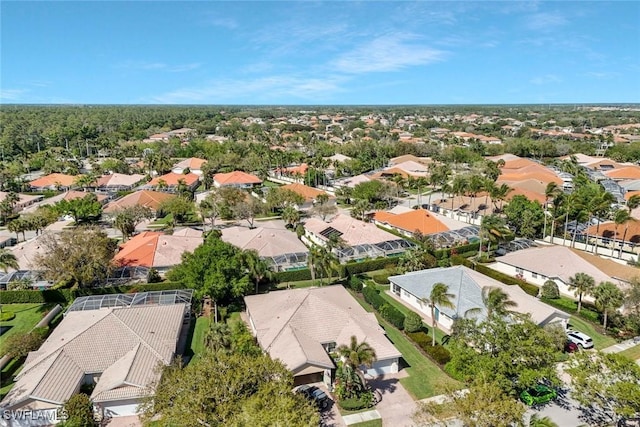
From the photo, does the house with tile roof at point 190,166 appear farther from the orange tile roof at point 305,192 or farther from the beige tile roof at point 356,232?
the beige tile roof at point 356,232

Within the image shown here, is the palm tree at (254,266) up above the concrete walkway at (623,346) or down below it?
above

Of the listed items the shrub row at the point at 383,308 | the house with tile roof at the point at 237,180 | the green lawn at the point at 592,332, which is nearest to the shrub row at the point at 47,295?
the shrub row at the point at 383,308

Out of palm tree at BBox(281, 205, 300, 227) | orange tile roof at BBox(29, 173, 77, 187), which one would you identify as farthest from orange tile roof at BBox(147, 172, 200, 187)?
palm tree at BBox(281, 205, 300, 227)

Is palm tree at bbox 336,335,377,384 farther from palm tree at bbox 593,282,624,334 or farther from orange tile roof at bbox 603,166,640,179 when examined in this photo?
orange tile roof at bbox 603,166,640,179

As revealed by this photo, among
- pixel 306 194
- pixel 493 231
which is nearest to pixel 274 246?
pixel 493 231

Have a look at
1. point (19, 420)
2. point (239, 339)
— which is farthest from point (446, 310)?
point (19, 420)

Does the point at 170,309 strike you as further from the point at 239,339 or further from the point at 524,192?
the point at 524,192

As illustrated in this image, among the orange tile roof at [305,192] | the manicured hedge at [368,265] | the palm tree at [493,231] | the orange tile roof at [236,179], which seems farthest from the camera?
the orange tile roof at [236,179]
